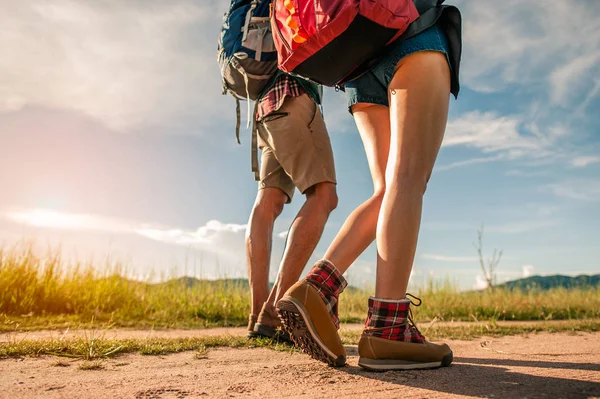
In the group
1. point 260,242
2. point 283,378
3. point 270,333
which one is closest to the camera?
point 283,378

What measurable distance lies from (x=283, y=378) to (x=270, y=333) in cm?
106

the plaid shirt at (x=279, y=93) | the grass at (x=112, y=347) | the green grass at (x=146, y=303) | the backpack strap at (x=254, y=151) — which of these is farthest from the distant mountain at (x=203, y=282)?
the plaid shirt at (x=279, y=93)

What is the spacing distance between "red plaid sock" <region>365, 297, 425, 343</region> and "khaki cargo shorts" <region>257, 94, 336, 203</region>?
4.09 feet

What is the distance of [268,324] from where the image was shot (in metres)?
3.04

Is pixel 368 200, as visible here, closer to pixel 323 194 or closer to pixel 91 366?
pixel 323 194

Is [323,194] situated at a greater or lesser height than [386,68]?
lesser

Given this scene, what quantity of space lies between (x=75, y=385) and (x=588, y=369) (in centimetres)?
218

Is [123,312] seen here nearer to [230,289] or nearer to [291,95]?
[230,289]

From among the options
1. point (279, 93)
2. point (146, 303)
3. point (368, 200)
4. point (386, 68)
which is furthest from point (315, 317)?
point (146, 303)

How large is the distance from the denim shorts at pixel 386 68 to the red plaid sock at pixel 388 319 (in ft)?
3.11

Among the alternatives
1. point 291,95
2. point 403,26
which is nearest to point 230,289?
point 291,95

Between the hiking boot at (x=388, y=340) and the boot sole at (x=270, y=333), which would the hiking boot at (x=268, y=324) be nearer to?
the boot sole at (x=270, y=333)

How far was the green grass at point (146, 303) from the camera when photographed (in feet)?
17.4

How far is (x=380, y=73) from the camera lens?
225 cm
